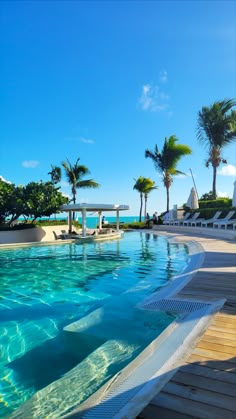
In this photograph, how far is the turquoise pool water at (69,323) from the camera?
9.98 feet

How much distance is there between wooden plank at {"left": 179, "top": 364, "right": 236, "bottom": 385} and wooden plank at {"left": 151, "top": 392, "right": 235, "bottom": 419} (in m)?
0.37

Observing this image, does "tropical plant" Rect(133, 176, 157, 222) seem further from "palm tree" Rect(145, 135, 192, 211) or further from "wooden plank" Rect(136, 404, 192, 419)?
"wooden plank" Rect(136, 404, 192, 419)

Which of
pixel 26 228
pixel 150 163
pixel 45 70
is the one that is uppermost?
pixel 45 70

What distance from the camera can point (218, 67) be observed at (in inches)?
503

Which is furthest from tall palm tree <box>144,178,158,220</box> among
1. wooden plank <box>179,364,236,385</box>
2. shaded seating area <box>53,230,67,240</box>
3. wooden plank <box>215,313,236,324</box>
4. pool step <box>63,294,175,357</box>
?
wooden plank <box>179,364,236,385</box>

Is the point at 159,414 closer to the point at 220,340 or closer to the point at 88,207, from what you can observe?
the point at 220,340

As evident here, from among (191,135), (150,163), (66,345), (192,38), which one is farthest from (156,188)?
(66,345)

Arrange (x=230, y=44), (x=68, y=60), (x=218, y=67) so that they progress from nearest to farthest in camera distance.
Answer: (x=230, y=44) < (x=218, y=67) < (x=68, y=60)

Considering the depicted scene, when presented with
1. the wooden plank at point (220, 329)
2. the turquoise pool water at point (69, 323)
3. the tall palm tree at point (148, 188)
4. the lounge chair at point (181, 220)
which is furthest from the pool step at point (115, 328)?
the tall palm tree at point (148, 188)

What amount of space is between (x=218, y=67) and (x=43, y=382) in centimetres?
1400

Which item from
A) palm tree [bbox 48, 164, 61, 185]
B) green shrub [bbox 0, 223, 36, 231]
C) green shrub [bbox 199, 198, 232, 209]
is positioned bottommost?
green shrub [bbox 0, 223, 36, 231]

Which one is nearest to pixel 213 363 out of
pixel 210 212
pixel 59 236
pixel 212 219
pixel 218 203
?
pixel 59 236

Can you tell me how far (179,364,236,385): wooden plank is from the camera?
2.14 metres

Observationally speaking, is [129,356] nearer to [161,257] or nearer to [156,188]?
[161,257]
